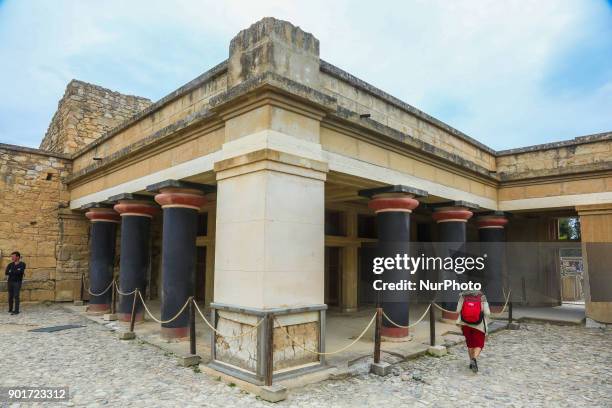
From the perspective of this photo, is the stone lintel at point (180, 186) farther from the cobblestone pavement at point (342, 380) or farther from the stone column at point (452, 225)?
the stone column at point (452, 225)

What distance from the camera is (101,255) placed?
1102 centimetres

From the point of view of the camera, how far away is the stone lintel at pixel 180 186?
284 inches

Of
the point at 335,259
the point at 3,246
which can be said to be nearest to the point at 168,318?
the point at 335,259

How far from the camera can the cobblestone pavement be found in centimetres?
483

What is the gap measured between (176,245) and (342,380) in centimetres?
374

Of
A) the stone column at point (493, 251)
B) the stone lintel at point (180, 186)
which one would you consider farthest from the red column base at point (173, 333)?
the stone column at point (493, 251)

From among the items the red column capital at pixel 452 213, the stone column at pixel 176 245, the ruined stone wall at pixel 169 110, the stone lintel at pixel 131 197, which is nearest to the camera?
the ruined stone wall at pixel 169 110

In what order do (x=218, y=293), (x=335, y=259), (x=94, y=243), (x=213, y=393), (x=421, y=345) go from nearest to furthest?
1. (x=213, y=393)
2. (x=218, y=293)
3. (x=421, y=345)
4. (x=94, y=243)
5. (x=335, y=259)

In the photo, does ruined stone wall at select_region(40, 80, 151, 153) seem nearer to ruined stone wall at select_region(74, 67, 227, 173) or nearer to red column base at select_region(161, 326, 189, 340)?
ruined stone wall at select_region(74, 67, 227, 173)

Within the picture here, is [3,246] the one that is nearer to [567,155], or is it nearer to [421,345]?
[421,345]

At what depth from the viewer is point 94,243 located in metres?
11.1

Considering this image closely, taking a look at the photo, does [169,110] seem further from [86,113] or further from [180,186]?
[86,113]

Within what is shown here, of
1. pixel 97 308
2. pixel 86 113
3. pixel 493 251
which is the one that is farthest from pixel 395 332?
pixel 86 113

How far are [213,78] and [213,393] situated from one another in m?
4.64
